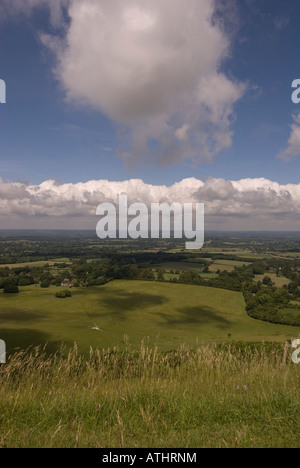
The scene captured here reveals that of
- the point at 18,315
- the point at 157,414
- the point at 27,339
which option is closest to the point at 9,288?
the point at 18,315

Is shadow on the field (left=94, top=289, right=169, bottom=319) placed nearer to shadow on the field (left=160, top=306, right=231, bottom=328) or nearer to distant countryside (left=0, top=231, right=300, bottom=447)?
distant countryside (left=0, top=231, right=300, bottom=447)

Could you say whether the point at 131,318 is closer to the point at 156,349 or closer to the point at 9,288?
the point at 9,288

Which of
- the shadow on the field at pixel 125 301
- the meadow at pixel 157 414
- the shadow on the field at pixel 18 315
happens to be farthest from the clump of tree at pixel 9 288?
the meadow at pixel 157 414

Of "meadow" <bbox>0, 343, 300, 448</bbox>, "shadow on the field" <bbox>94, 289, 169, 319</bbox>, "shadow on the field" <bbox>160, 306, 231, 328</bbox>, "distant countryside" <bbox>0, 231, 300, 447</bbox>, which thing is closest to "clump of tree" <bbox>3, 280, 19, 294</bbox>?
"distant countryside" <bbox>0, 231, 300, 447</bbox>

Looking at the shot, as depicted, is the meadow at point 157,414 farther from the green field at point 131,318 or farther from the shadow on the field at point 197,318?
the shadow on the field at point 197,318

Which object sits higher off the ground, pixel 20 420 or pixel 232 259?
pixel 20 420

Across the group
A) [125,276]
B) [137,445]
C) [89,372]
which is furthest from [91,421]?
[125,276]
